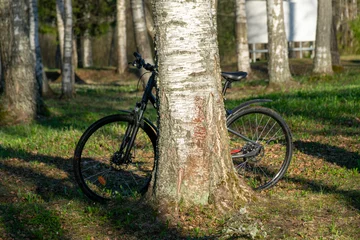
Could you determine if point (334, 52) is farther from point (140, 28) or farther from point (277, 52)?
point (140, 28)

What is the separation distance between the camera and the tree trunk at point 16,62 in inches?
518

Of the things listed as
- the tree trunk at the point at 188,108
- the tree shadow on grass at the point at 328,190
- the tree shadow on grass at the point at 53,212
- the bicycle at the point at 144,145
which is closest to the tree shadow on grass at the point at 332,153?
the tree shadow on grass at the point at 328,190

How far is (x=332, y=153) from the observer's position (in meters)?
8.59

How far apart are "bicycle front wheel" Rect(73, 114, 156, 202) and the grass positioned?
22 centimetres

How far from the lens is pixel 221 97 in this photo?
5.70 metres

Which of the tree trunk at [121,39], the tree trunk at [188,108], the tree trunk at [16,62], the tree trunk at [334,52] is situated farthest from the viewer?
the tree trunk at [121,39]

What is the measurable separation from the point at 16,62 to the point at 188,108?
838 cm

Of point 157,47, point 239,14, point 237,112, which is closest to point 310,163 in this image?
point 237,112

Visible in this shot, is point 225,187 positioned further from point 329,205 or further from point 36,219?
point 36,219

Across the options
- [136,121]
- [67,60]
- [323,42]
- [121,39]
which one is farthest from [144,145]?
[121,39]

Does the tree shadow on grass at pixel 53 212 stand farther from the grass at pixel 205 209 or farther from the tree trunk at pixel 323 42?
the tree trunk at pixel 323 42

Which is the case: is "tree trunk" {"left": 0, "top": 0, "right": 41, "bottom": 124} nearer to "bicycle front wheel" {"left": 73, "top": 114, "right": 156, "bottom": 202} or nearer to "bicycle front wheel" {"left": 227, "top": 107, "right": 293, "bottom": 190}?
"bicycle front wheel" {"left": 73, "top": 114, "right": 156, "bottom": 202}

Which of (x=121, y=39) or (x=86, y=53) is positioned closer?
(x=121, y=39)

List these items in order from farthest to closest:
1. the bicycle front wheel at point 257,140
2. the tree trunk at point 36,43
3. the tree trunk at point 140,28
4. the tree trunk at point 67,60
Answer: the tree trunk at point 67,60 < the tree trunk at point 140,28 < the tree trunk at point 36,43 < the bicycle front wheel at point 257,140
